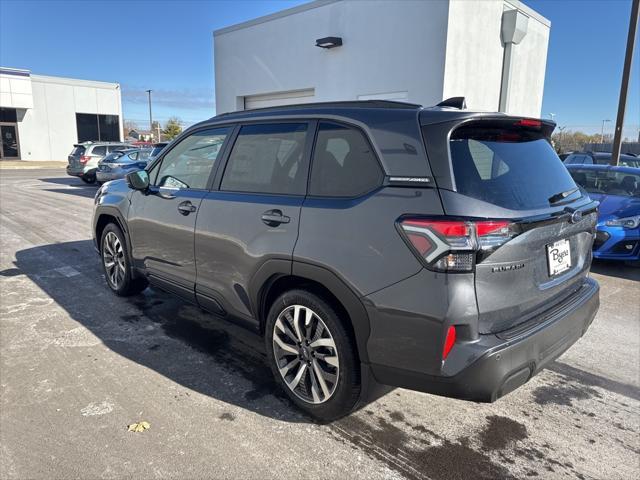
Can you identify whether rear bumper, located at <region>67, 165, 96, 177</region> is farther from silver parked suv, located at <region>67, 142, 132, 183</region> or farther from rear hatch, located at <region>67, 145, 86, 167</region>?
rear hatch, located at <region>67, 145, 86, 167</region>

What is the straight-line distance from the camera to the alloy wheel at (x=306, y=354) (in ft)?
8.89

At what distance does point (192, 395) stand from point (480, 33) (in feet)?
36.4

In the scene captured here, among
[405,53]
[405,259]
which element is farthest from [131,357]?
[405,53]

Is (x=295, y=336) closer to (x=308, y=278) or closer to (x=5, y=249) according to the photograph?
(x=308, y=278)

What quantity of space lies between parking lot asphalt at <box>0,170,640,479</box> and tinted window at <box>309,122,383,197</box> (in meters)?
A: 1.45

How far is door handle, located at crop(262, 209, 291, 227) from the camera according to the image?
2867mm

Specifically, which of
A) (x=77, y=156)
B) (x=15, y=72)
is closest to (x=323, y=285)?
(x=77, y=156)

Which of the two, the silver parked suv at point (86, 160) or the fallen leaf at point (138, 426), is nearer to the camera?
the fallen leaf at point (138, 426)

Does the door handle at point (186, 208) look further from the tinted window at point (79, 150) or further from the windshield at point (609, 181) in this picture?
the tinted window at point (79, 150)

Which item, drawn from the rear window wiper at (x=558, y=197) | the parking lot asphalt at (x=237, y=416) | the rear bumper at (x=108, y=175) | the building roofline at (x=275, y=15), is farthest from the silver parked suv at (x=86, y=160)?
the rear window wiper at (x=558, y=197)

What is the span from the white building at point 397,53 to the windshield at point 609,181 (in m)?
3.89

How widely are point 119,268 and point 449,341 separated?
3925mm

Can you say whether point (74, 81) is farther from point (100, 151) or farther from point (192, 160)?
point (192, 160)

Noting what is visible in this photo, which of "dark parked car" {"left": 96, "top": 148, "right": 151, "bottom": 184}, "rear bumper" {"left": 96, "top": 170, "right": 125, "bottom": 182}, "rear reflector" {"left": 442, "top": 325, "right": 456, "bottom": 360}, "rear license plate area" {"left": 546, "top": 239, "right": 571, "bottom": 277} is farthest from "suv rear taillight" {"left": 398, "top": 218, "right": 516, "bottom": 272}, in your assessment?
"rear bumper" {"left": 96, "top": 170, "right": 125, "bottom": 182}
